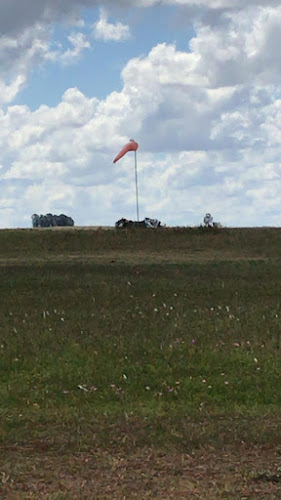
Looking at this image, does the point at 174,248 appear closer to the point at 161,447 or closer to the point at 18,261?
the point at 18,261

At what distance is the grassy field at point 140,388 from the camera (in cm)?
1040

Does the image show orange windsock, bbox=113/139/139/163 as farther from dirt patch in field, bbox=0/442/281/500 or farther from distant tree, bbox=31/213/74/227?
dirt patch in field, bbox=0/442/281/500

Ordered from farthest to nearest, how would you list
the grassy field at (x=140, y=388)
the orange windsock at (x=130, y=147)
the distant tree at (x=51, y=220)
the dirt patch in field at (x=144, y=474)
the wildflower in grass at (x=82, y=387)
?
the distant tree at (x=51, y=220)
the orange windsock at (x=130, y=147)
the wildflower in grass at (x=82, y=387)
the grassy field at (x=140, y=388)
the dirt patch in field at (x=144, y=474)

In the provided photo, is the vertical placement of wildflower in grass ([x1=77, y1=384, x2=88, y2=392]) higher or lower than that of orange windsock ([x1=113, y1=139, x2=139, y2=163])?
lower

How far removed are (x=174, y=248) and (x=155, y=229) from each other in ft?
11.9

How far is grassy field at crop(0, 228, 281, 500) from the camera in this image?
10.4 m

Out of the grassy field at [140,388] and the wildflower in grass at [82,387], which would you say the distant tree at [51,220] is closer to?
the grassy field at [140,388]

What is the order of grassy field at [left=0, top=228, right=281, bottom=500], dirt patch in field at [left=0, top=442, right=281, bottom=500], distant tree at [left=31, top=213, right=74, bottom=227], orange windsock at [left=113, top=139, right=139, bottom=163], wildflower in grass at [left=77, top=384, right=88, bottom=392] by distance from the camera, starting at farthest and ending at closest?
distant tree at [left=31, top=213, right=74, bottom=227] < orange windsock at [left=113, top=139, right=139, bottom=163] < wildflower in grass at [left=77, top=384, right=88, bottom=392] < grassy field at [left=0, top=228, right=281, bottom=500] < dirt patch in field at [left=0, top=442, right=281, bottom=500]

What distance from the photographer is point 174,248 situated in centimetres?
4166

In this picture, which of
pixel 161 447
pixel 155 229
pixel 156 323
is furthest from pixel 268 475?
pixel 155 229

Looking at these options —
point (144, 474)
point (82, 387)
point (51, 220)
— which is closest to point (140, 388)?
point (82, 387)

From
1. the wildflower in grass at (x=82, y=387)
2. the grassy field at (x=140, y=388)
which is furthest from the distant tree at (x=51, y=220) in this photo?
the wildflower in grass at (x=82, y=387)

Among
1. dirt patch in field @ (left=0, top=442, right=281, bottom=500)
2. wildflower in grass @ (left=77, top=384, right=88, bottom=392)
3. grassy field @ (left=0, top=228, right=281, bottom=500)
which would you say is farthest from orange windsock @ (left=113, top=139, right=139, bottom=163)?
dirt patch in field @ (left=0, top=442, right=281, bottom=500)

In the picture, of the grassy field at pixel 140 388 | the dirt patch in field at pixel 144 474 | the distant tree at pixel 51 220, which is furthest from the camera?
the distant tree at pixel 51 220
